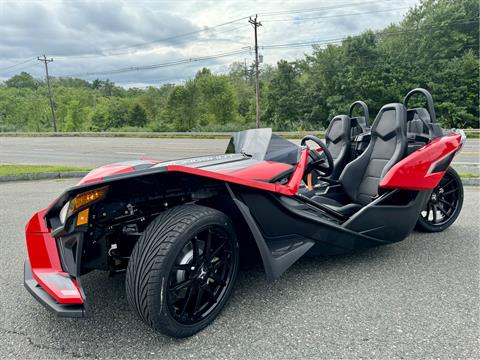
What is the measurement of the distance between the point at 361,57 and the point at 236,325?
31121 millimetres

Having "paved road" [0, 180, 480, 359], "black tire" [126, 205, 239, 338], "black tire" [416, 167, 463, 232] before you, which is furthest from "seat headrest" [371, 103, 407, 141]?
"black tire" [126, 205, 239, 338]

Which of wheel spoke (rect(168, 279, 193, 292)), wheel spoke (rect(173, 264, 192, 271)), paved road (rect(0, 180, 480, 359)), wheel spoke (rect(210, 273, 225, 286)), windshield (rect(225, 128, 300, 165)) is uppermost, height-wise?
windshield (rect(225, 128, 300, 165))

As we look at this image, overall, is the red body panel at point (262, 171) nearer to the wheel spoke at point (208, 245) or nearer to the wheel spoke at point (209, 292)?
the wheel spoke at point (208, 245)

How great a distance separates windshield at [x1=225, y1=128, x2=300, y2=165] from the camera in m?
2.56

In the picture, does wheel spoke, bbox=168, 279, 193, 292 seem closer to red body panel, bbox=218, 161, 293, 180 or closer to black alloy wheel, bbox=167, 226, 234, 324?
black alloy wheel, bbox=167, 226, 234, 324

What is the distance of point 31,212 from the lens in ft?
15.4

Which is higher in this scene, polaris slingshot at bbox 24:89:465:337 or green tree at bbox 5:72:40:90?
green tree at bbox 5:72:40:90

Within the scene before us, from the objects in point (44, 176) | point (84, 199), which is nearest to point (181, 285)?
point (84, 199)

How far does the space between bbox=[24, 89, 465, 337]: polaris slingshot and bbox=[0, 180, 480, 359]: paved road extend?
0.20 m

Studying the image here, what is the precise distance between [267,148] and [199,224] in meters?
0.92

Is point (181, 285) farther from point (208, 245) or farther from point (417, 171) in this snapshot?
point (417, 171)

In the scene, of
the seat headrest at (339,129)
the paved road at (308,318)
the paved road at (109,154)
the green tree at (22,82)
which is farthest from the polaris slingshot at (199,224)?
the green tree at (22,82)

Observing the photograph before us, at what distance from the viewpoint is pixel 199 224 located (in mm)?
1918

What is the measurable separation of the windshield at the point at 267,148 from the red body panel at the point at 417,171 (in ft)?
2.87
